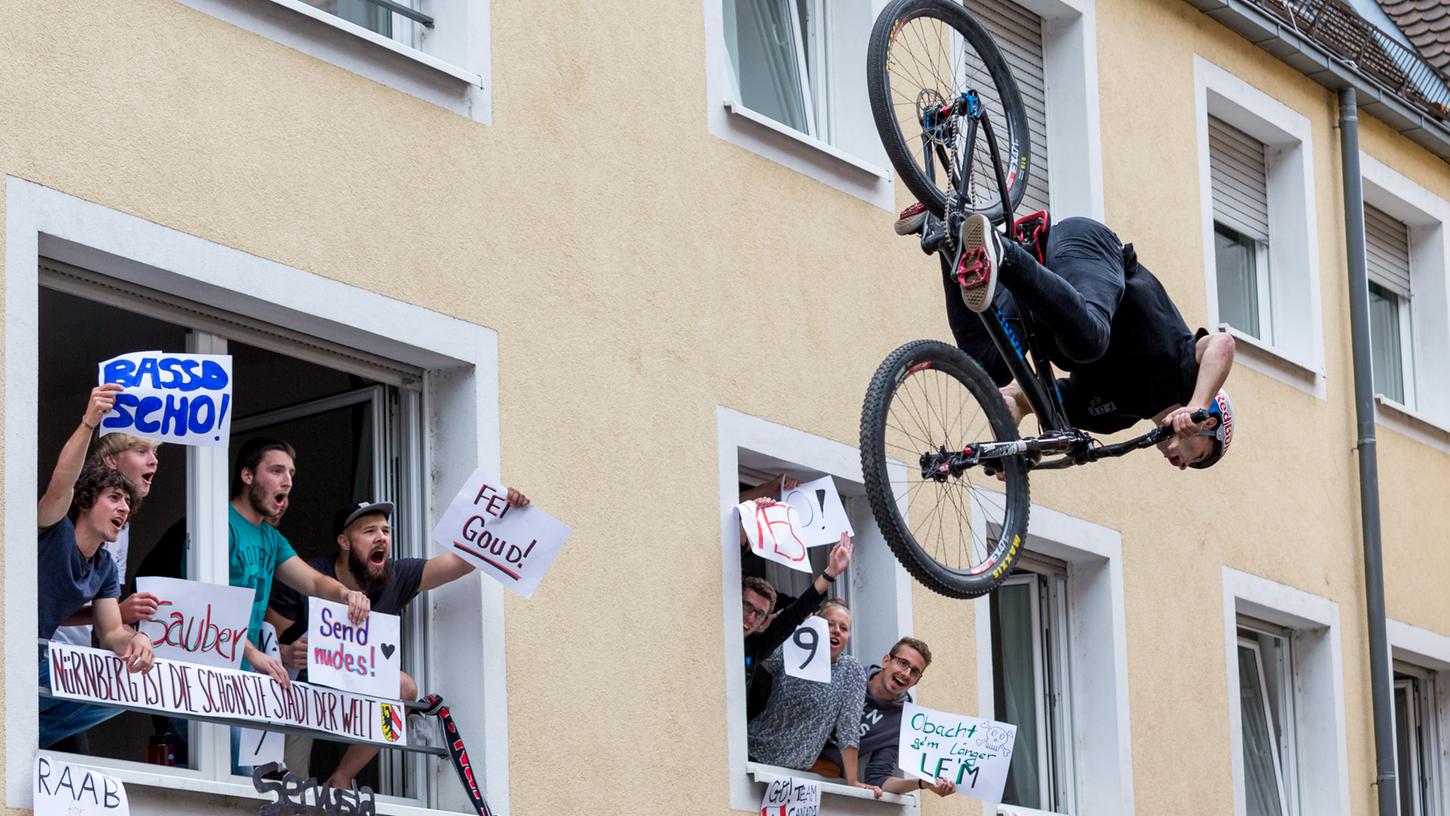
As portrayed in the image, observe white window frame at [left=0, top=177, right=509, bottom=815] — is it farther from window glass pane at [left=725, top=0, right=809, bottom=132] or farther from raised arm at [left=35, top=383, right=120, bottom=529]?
window glass pane at [left=725, top=0, right=809, bottom=132]

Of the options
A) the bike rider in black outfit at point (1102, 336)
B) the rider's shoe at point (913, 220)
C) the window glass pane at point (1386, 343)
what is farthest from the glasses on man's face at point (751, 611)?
the window glass pane at point (1386, 343)

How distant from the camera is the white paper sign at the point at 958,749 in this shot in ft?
38.4

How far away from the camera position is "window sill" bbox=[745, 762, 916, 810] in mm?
11133

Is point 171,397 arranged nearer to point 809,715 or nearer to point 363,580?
point 363,580

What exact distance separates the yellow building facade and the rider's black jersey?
200 cm

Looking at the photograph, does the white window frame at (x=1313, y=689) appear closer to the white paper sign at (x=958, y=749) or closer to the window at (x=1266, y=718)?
the window at (x=1266, y=718)

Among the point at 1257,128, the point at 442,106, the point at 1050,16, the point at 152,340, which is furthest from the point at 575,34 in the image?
the point at 1257,128

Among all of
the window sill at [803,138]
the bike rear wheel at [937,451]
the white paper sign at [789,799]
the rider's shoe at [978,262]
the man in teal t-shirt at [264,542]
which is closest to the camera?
the rider's shoe at [978,262]

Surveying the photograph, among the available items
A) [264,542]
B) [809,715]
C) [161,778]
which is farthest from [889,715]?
[161,778]

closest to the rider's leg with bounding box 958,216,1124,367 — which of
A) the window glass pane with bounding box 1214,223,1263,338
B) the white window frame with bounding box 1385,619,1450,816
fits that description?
the window glass pane with bounding box 1214,223,1263,338

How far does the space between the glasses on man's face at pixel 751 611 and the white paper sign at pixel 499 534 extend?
5.21ft

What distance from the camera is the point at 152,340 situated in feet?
35.6

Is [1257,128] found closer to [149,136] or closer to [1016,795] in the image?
[1016,795]

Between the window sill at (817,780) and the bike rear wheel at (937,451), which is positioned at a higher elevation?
the bike rear wheel at (937,451)
